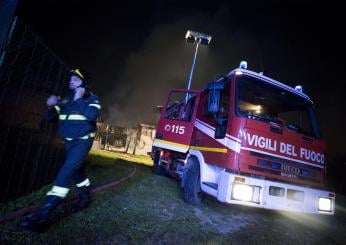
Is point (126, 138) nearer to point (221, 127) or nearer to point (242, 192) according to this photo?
point (221, 127)

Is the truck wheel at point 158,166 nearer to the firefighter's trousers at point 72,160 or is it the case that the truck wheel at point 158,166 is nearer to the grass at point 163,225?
the grass at point 163,225

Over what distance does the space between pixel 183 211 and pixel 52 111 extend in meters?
2.67

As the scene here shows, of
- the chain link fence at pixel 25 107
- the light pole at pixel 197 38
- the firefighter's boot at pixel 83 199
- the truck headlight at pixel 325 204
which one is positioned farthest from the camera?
the light pole at pixel 197 38

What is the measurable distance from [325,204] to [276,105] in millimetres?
2025

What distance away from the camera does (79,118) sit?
298 centimetres

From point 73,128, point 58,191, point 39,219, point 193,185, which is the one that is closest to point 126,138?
point 193,185

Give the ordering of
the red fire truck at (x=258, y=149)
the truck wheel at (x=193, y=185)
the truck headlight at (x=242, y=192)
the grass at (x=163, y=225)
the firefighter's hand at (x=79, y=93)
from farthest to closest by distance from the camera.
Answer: the truck wheel at (x=193, y=185), the red fire truck at (x=258, y=149), the truck headlight at (x=242, y=192), the firefighter's hand at (x=79, y=93), the grass at (x=163, y=225)

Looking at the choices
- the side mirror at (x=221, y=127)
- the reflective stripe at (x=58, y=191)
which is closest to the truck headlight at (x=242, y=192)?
the side mirror at (x=221, y=127)

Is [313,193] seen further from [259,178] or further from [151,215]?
[151,215]

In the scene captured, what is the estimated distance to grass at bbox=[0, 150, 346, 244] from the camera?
2670 mm

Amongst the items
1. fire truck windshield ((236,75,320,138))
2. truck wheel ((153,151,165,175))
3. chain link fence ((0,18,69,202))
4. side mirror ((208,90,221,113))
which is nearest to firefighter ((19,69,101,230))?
chain link fence ((0,18,69,202))

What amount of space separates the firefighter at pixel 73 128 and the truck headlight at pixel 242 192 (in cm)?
218

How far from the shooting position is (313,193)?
4.32 m

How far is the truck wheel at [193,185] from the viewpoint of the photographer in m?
4.85
